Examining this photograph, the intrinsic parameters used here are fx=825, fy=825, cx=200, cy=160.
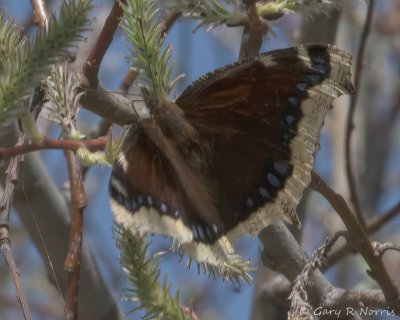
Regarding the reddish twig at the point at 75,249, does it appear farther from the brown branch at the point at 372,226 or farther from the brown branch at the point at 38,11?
the brown branch at the point at 372,226

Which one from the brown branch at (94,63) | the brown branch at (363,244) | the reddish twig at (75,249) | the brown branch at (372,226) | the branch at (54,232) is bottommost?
the brown branch at (372,226)

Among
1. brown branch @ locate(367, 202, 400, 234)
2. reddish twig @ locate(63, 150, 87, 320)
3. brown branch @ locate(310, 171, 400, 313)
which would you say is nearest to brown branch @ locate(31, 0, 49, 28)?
reddish twig @ locate(63, 150, 87, 320)

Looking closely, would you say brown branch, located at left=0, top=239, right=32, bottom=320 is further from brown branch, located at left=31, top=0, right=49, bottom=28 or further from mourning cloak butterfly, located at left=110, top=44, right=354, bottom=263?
brown branch, located at left=31, top=0, right=49, bottom=28

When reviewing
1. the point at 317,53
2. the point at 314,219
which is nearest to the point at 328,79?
the point at 317,53

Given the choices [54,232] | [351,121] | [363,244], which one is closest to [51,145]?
[363,244]

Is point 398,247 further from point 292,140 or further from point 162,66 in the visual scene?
point 162,66

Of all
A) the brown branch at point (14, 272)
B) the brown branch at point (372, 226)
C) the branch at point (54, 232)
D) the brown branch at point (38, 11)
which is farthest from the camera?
the brown branch at point (372, 226)

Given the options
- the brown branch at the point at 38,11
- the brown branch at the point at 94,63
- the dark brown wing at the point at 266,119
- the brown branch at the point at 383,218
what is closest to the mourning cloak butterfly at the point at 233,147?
the dark brown wing at the point at 266,119
